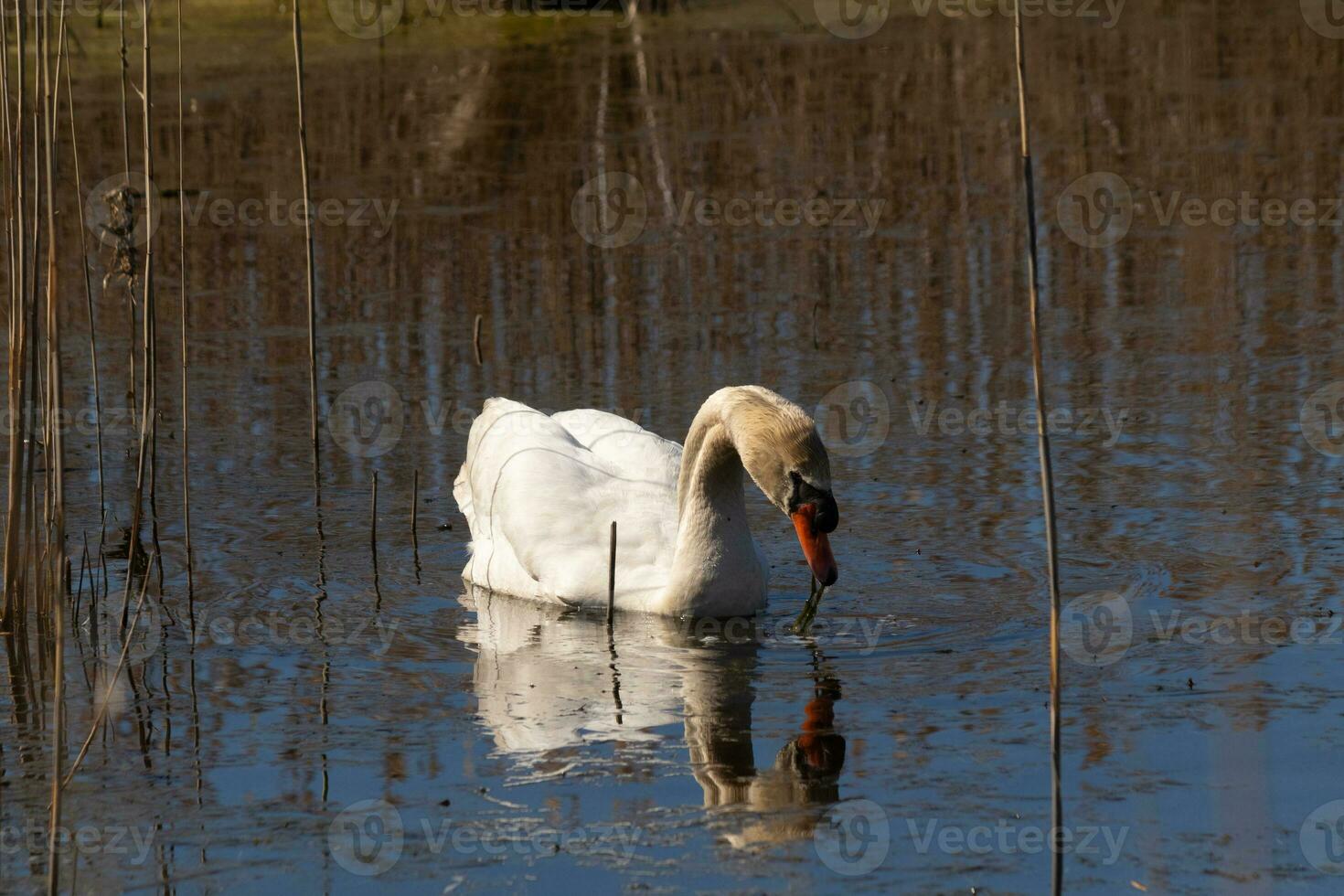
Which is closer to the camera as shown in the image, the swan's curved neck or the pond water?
the pond water

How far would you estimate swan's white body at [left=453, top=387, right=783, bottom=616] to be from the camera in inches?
298

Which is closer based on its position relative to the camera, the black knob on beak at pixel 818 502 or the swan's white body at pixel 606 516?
the black knob on beak at pixel 818 502

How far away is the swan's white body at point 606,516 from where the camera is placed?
24.8 ft

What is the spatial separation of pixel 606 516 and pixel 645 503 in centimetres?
18

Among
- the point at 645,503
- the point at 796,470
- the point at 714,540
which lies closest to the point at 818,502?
the point at 796,470

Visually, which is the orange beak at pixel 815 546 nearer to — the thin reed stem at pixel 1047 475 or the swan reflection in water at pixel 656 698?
the swan reflection in water at pixel 656 698

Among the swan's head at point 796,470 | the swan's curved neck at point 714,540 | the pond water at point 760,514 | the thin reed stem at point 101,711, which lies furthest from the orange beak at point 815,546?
the thin reed stem at point 101,711

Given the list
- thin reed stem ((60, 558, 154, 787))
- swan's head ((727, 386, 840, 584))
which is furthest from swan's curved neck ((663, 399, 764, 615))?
thin reed stem ((60, 558, 154, 787))

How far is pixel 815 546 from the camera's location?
23.2 feet

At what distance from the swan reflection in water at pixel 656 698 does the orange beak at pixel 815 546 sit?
0.99ft

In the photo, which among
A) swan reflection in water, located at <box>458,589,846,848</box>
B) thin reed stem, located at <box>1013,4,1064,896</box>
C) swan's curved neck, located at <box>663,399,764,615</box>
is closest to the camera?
thin reed stem, located at <box>1013,4,1064,896</box>

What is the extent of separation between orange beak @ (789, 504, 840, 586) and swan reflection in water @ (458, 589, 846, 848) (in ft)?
0.99

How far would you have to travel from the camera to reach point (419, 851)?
5.38m

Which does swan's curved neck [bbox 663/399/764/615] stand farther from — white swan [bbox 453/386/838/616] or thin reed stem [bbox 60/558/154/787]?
thin reed stem [bbox 60/558/154/787]
